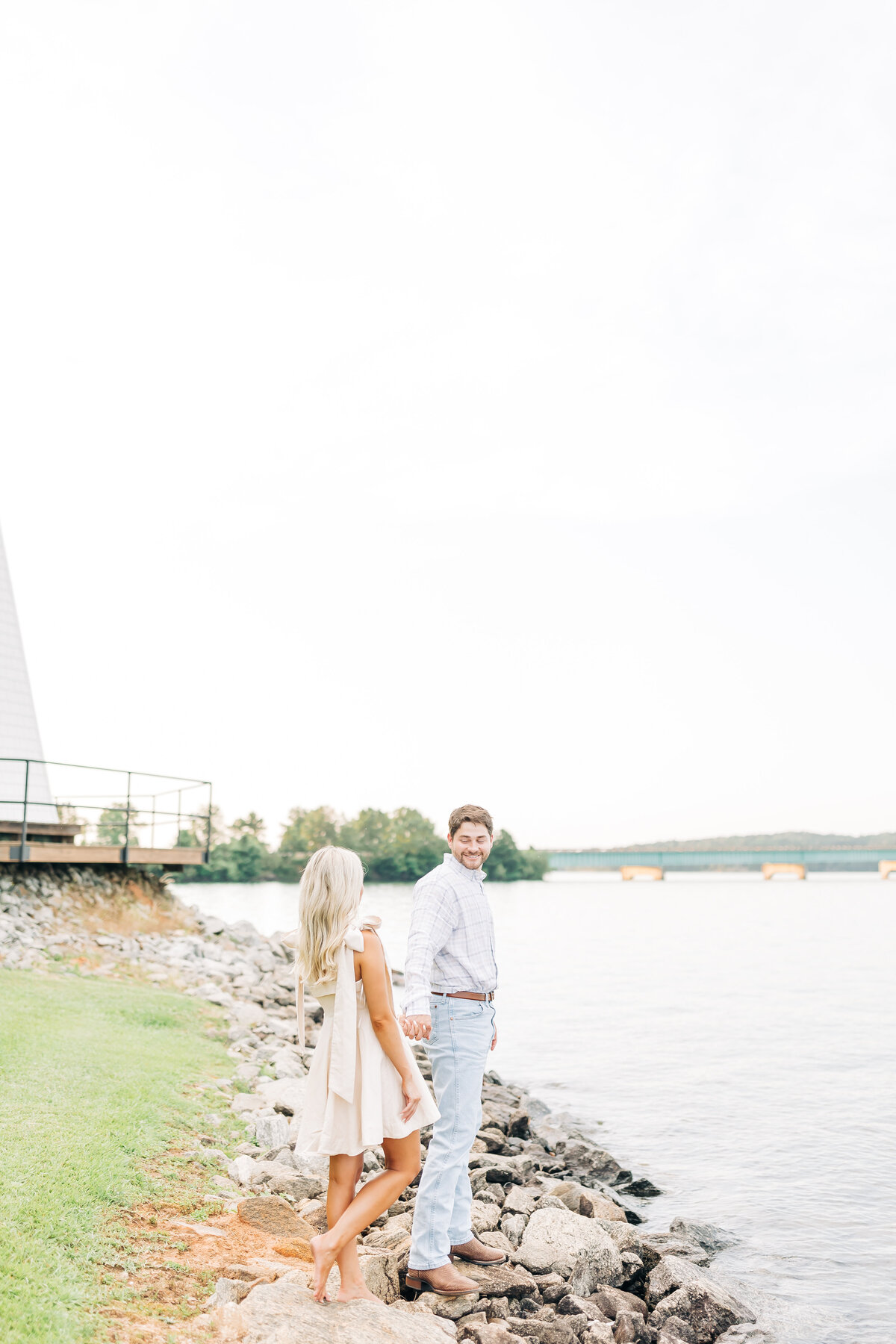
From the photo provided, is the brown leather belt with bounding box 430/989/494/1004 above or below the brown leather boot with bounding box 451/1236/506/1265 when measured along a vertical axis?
above

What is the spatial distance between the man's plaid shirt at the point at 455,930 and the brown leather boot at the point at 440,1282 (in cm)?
142

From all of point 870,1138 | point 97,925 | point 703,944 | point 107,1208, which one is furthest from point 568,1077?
point 703,944

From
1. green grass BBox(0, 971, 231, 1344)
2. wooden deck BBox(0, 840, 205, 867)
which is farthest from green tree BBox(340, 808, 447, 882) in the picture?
green grass BBox(0, 971, 231, 1344)

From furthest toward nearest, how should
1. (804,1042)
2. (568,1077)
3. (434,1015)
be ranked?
1. (804,1042)
2. (568,1077)
3. (434,1015)

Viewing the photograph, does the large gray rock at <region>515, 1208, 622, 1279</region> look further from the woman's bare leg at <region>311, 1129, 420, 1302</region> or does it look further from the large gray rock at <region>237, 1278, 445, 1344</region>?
the woman's bare leg at <region>311, 1129, 420, 1302</region>

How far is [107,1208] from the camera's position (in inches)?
213

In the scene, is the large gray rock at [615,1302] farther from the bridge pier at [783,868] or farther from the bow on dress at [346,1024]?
the bridge pier at [783,868]

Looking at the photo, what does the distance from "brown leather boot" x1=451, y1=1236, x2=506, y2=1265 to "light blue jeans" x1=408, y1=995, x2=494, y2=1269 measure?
50 centimetres

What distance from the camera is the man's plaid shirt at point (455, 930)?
4.90 m

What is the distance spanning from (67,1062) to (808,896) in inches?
3740

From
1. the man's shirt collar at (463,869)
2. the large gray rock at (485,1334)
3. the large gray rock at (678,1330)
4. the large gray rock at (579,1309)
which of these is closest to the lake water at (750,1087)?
the large gray rock at (678,1330)

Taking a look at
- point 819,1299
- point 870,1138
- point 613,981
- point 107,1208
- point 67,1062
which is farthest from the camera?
point 613,981

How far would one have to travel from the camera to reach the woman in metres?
4.34

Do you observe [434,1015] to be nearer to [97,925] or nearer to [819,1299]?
[819,1299]
